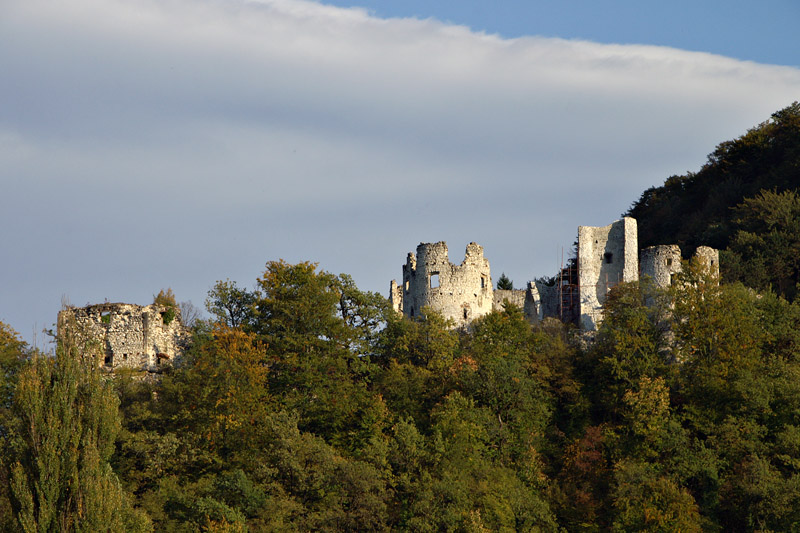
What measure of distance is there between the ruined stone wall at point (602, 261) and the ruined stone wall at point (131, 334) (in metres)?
18.0

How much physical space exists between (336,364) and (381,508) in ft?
27.4

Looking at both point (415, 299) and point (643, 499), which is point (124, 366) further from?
point (643, 499)

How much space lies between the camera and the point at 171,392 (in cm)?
4644

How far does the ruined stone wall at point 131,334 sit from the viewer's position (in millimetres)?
51562

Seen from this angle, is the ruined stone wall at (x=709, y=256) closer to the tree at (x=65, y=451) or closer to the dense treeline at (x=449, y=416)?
the dense treeline at (x=449, y=416)

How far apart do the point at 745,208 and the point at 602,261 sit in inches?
420

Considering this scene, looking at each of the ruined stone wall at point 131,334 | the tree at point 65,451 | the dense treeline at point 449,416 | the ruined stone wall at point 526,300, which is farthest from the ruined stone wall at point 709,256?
the tree at point 65,451

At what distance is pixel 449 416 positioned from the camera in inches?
1788

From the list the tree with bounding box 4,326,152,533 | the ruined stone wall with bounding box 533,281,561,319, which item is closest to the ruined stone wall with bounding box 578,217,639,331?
the ruined stone wall with bounding box 533,281,561,319

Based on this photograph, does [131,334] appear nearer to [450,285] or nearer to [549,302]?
[450,285]

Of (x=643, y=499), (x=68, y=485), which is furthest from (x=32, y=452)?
(x=643, y=499)

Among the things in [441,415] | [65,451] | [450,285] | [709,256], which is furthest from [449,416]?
[709,256]

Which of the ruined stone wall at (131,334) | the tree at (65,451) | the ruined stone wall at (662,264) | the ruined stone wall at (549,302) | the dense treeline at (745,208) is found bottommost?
the tree at (65,451)

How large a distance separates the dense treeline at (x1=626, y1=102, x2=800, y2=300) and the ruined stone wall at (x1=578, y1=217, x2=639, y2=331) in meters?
5.07
